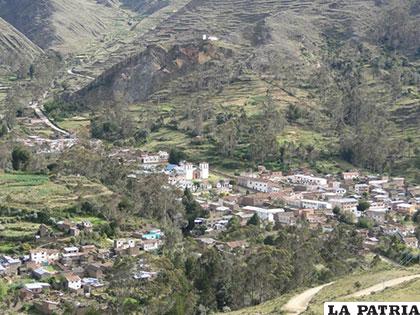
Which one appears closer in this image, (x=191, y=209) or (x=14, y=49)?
(x=191, y=209)

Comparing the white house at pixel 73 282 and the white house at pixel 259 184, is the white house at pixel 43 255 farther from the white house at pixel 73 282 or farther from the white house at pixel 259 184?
the white house at pixel 259 184

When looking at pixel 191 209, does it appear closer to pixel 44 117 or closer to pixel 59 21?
pixel 44 117

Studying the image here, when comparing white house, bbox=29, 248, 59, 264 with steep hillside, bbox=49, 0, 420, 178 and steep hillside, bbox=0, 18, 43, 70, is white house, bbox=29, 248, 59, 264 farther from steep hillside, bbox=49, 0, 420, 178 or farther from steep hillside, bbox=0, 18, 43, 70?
steep hillside, bbox=0, 18, 43, 70

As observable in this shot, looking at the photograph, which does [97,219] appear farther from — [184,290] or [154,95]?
[154,95]

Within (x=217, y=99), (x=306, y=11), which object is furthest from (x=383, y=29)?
(x=217, y=99)

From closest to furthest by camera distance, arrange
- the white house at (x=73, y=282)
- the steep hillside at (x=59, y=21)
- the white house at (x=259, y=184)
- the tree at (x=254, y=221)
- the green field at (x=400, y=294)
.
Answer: the green field at (x=400, y=294), the white house at (x=73, y=282), the tree at (x=254, y=221), the white house at (x=259, y=184), the steep hillside at (x=59, y=21)

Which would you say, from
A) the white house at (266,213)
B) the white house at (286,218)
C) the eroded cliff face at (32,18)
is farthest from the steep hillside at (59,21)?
the white house at (286,218)

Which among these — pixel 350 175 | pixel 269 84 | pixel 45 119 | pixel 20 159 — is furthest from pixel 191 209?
pixel 269 84
